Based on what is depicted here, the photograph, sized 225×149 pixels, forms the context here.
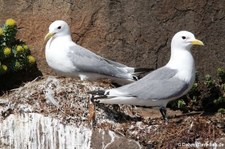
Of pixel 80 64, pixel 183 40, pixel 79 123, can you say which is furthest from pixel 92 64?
pixel 183 40

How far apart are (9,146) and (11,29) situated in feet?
4.45

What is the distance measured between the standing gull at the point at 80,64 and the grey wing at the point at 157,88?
0.63 m

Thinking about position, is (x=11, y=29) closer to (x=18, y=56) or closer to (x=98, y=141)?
(x=18, y=56)

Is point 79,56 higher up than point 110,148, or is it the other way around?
point 79,56

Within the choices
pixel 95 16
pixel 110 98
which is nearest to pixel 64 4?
pixel 95 16

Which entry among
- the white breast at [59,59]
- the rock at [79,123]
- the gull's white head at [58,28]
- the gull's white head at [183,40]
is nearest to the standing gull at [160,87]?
the gull's white head at [183,40]

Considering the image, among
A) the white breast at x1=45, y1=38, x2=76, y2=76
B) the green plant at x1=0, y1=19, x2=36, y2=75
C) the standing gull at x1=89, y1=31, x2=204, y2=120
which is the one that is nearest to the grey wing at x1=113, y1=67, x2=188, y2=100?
the standing gull at x1=89, y1=31, x2=204, y2=120

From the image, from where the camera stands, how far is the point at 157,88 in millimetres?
8117

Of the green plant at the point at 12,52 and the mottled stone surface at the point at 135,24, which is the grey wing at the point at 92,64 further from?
the green plant at the point at 12,52

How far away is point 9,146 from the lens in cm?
845

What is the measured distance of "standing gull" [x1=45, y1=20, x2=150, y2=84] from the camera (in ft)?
28.8

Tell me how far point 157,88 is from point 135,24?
140cm

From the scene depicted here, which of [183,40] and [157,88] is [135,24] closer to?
[183,40]

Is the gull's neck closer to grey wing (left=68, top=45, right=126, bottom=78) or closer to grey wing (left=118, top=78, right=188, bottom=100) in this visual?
grey wing (left=118, top=78, right=188, bottom=100)
